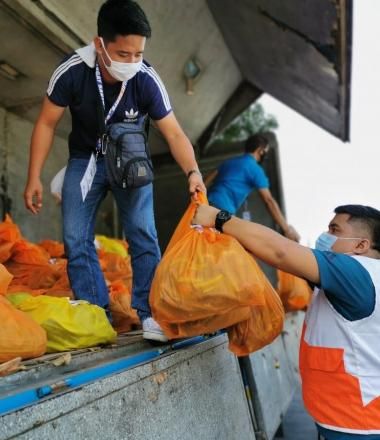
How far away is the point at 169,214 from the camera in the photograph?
6.13 m

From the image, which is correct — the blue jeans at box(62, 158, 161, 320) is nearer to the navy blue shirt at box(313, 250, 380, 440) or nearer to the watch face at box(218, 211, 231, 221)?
the watch face at box(218, 211, 231, 221)

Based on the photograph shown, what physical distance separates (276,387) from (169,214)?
310cm

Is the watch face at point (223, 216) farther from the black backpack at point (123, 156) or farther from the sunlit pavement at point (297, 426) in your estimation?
the sunlit pavement at point (297, 426)

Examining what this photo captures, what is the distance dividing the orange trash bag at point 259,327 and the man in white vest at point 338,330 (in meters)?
0.23

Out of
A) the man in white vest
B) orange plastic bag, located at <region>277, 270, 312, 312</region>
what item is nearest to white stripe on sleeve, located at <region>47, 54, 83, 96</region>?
the man in white vest

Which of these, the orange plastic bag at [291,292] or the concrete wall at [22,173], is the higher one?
the concrete wall at [22,173]

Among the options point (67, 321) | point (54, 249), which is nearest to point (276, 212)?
point (54, 249)

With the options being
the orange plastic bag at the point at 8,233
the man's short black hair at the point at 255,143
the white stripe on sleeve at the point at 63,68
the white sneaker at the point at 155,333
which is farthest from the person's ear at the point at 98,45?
the man's short black hair at the point at 255,143

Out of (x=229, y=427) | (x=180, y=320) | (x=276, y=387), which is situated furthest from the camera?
(x=276, y=387)

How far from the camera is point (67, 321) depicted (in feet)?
6.40

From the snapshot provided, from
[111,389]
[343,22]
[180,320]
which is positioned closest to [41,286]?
[180,320]

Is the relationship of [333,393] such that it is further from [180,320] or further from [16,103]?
[16,103]

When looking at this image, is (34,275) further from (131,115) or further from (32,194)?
(131,115)

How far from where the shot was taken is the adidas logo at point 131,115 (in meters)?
2.41
